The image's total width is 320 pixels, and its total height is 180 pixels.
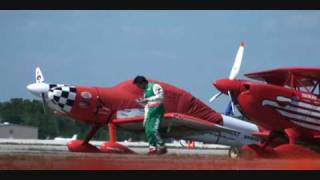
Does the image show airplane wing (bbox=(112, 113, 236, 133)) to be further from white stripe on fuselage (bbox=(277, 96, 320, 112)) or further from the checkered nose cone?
white stripe on fuselage (bbox=(277, 96, 320, 112))

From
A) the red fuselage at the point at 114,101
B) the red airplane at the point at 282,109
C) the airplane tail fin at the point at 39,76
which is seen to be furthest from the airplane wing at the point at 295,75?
the airplane tail fin at the point at 39,76

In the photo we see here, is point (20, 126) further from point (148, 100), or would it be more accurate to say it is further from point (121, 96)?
point (148, 100)

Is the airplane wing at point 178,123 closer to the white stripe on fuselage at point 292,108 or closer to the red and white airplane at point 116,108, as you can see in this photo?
the red and white airplane at point 116,108

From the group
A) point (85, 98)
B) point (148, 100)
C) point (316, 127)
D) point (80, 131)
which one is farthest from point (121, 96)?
point (80, 131)

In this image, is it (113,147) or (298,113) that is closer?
(298,113)

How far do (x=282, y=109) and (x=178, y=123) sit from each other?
513cm

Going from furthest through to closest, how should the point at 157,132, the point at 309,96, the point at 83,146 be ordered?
the point at 83,146 < the point at 309,96 < the point at 157,132

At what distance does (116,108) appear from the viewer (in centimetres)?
1789

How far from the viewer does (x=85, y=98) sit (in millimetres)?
17375

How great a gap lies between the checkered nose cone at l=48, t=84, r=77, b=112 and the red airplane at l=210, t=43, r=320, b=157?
5.30 metres

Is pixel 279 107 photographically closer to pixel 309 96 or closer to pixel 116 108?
pixel 309 96

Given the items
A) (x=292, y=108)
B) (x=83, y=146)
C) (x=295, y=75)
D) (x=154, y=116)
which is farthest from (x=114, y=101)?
(x=154, y=116)

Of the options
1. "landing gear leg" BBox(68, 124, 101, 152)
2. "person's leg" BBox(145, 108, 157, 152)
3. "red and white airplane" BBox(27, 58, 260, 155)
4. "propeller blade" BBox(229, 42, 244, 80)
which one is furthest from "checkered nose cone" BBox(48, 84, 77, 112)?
"person's leg" BBox(145, 108, 157, 152)

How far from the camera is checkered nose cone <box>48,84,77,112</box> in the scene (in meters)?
17.3
